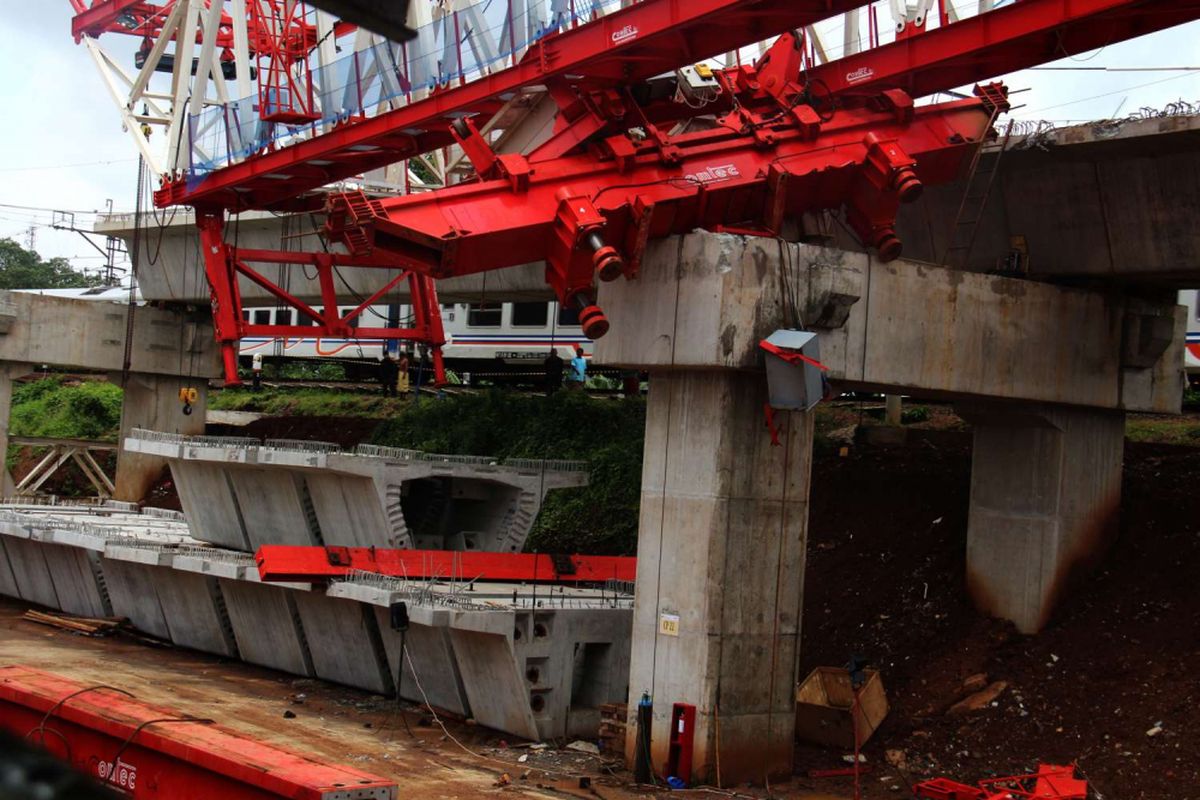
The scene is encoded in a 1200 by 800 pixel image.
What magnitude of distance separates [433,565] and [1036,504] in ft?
34.5

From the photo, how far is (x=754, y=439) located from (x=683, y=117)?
590 centimetres

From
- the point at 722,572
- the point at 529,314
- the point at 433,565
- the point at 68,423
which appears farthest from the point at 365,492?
the point at 68,423

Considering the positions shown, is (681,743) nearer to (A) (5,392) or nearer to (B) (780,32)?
(B) (780,32)

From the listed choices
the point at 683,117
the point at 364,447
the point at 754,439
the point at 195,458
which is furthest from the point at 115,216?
the point at 754,439

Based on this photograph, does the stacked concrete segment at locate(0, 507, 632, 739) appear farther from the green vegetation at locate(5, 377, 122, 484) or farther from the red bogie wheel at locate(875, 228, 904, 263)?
the green vegetation at locate(5, 377, 122, 484)

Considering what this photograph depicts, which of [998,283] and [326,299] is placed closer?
[998,283]

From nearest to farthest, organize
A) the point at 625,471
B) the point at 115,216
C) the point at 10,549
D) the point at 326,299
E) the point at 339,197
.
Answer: the point at 339,197, the point at 326,299, the point at 625,471, the point at 10,549, the point at 115,216

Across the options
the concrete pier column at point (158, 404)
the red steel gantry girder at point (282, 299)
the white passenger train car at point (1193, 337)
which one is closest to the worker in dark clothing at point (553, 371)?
the red steel gantry girder at point (282, 299)

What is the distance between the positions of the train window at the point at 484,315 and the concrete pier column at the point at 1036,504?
2222 centimetres

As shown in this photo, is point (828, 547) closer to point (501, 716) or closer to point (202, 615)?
point (501, 716)

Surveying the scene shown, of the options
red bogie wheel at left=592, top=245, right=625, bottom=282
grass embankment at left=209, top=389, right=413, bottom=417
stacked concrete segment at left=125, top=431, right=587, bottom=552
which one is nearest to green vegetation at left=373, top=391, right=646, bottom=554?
stacked concrete segment at left=125, top=431, right=587, bottom=552

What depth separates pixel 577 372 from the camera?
131ft

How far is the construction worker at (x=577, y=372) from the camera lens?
129 feet

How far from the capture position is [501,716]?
21.5 metres
